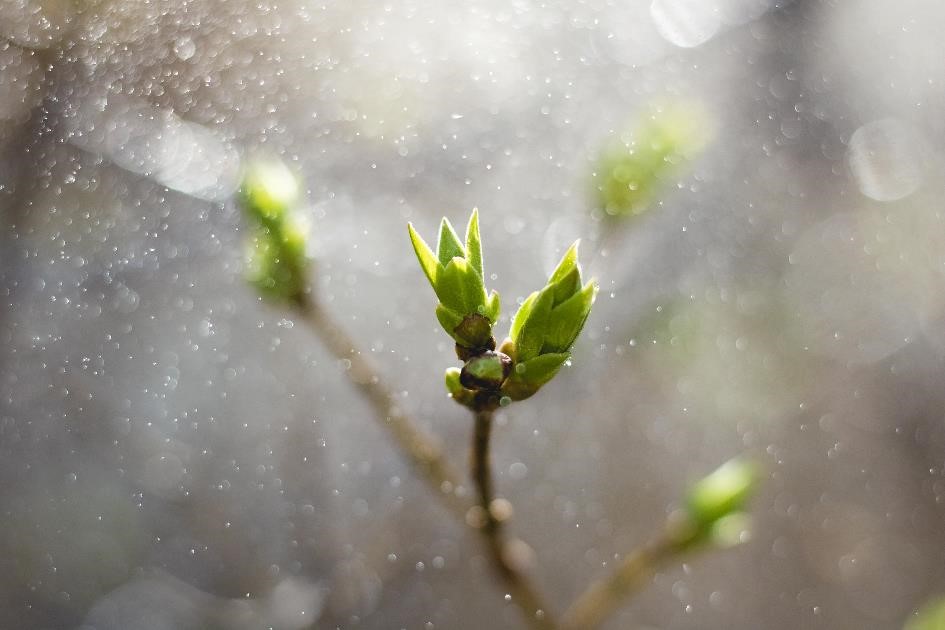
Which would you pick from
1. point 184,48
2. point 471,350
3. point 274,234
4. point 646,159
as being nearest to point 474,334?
point 471,350

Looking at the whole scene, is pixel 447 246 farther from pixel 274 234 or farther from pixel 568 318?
pixel 274 234

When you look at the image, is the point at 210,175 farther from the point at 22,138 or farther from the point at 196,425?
the point at 196,425

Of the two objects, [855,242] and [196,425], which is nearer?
[196,425]

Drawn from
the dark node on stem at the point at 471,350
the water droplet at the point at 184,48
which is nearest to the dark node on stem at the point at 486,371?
the dark node on stem at the point at 471,350

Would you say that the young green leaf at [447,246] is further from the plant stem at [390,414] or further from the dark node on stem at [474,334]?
the plant stem at [390,414]

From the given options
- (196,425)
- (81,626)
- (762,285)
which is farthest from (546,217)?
(81,626)

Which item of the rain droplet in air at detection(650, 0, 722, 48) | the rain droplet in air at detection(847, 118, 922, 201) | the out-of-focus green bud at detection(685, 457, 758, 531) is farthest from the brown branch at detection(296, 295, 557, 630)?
the rain droplet in air at detection(847, 118, 922, 201)
